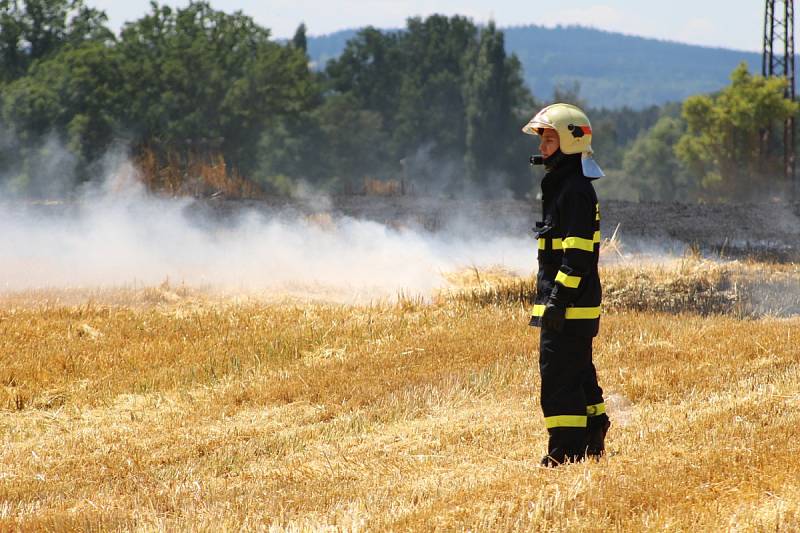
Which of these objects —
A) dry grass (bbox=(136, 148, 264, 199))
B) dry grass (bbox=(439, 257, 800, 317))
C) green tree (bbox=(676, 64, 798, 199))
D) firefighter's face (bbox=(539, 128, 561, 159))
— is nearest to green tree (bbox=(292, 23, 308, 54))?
green tree (bbox=(676, 64, 798, 199))

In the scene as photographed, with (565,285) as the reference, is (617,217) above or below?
below

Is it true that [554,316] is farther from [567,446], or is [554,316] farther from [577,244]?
[567,446]

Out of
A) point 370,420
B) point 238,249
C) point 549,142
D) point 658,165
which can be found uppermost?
point 549,142

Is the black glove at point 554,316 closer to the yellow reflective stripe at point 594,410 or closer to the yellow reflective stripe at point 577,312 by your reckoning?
the yellow reflective stripe at point 577,312

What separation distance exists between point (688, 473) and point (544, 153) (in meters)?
2.13

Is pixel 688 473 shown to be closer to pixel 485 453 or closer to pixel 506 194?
pixel 485 453

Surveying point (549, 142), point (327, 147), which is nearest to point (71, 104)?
point (327, 147)

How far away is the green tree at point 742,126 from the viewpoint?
4841cm

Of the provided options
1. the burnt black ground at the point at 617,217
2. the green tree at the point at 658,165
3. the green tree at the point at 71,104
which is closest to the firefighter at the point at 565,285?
the burnt black ground at the point at 617,217

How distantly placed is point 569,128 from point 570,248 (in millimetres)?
773

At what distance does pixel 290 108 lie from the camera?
217 feet

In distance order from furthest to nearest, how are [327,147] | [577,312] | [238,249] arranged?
[327,147] → [238,249] → [577,312]

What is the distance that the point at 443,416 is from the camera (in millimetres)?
8953

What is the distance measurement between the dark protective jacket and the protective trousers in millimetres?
99
